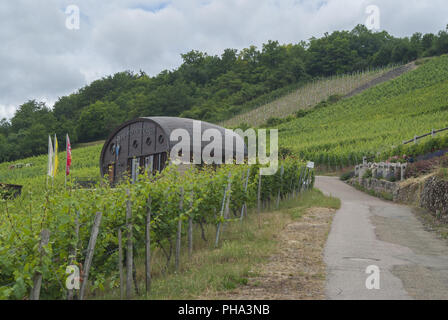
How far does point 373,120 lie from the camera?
200 ft

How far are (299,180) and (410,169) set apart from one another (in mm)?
5263

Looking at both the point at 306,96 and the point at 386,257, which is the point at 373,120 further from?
the point at 386,257

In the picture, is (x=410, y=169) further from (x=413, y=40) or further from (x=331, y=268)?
(x=413, y=40)

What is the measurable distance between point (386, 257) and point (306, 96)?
293ft

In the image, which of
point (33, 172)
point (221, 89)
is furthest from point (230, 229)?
point (221, 89)

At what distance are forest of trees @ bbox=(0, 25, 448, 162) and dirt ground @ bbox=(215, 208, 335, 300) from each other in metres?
77.9

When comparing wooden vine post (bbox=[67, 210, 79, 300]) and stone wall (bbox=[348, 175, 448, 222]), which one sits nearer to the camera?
wooden vine post (bbox=[67, 210, 79, 300])

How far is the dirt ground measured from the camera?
6004mm

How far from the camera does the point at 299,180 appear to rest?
21969mm

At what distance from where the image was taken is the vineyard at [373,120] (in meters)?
42.8

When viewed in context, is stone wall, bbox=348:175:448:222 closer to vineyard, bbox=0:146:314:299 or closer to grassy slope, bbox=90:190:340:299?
grassy slope, bbox=90:190:340:299

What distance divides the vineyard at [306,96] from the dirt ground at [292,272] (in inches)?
2678

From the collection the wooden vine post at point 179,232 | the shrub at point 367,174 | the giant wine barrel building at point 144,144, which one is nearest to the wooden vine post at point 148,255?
the wooden vine post at point 179,232
